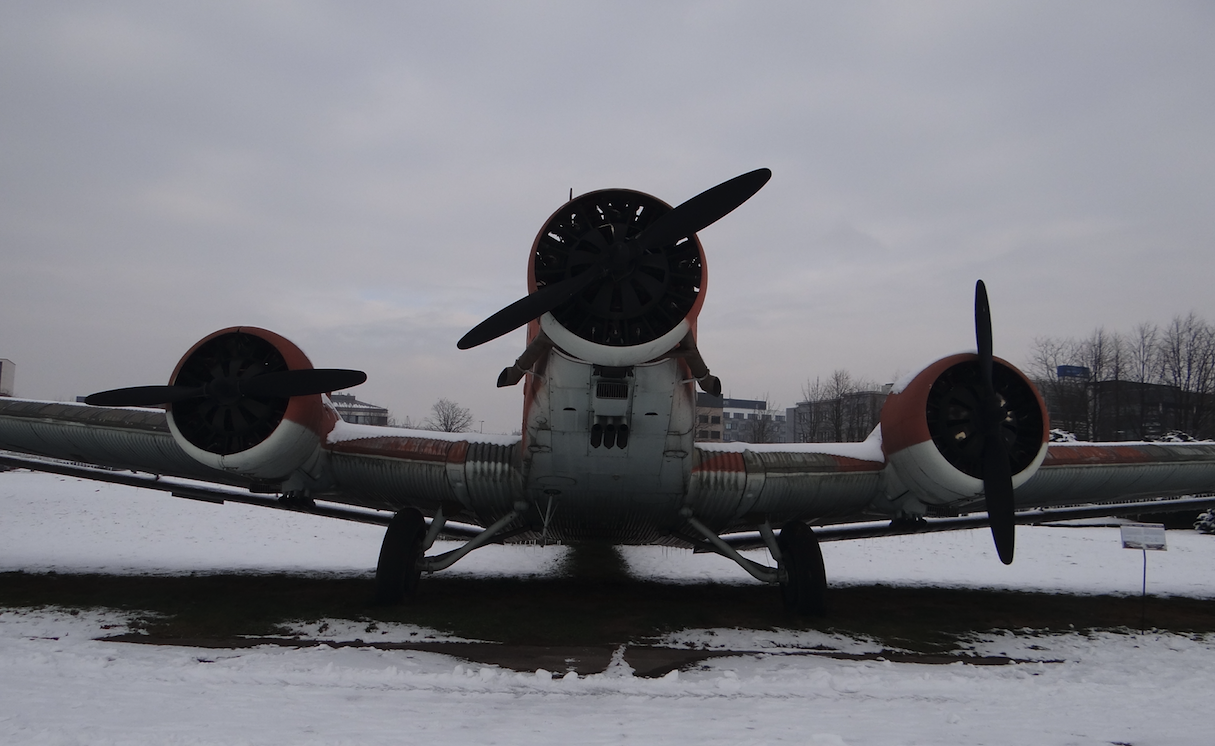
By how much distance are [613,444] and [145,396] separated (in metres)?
5.43

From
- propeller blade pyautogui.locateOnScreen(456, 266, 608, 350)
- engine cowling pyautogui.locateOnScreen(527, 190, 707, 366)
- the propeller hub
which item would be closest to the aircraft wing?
propeller blade pyautogui.locateOnScreen(456, 266, 608, 350)

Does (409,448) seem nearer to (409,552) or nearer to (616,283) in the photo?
(409,552)

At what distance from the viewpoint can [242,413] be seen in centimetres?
847

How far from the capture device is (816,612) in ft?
29.3

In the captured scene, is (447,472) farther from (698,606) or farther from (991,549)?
(991,549)

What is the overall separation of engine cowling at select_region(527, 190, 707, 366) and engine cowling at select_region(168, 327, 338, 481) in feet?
11.7

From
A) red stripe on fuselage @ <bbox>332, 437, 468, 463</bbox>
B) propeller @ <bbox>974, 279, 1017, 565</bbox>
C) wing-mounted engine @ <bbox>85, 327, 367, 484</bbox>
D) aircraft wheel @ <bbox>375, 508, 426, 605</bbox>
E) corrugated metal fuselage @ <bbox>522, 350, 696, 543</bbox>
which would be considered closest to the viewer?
corrugated metal fuselage @ <bbox>522, 350, 696, 543</bbox>

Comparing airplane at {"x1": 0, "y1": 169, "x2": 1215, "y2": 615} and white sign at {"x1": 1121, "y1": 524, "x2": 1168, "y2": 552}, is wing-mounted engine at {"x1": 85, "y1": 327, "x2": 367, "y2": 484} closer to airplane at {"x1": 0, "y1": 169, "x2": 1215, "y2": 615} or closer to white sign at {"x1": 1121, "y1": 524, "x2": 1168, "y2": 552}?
airplane at {"x1": 0, "y1": 169, "x2": 1215, "y2": 615}

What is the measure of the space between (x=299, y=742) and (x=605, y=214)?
17.1 ft

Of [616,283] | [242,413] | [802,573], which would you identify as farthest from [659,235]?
[242,413]

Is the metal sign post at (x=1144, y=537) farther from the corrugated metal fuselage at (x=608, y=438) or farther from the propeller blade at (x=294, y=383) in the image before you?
the propeller blade at (x=294, y=383)

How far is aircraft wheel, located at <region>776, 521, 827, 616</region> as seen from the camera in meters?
8.91

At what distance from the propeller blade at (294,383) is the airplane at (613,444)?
2 centimetres

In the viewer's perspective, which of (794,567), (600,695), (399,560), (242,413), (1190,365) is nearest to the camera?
(600,695)
